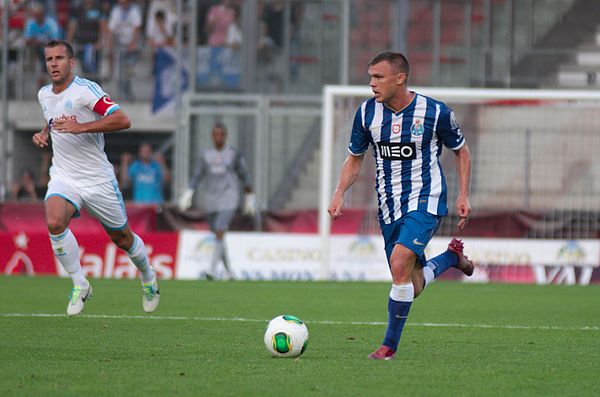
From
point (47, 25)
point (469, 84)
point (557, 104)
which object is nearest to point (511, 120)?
point (557, 104)

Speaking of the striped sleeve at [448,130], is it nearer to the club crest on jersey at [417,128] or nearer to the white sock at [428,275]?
the club crest on jersey at [417,128]

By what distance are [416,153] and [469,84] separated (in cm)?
1295

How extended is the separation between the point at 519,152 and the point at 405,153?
36.0 feet

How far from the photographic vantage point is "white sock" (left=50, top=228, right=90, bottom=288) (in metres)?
10.7

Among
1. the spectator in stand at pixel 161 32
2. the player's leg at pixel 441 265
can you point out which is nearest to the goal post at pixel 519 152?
the spectator in stand at pixel 161 32

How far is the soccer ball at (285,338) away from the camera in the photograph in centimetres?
804

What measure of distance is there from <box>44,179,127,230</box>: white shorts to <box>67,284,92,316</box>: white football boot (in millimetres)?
666

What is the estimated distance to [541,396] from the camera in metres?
6.54

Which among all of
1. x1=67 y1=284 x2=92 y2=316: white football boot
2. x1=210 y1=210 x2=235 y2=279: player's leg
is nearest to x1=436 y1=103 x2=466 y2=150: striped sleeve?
x1=67 y1=284 x2=92 y2=316: white football boot

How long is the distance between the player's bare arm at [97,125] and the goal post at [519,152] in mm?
8498

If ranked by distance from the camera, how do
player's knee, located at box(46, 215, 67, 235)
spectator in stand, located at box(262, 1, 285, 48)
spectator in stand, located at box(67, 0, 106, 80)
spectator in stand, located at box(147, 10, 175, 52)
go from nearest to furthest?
player's knee, located at box(46, 215, 67, 235), spectator in stand, located at box(262, 1, 285, 48), spectator in stand, located at box(67, 0, 106, 80), spectator in stand, located at box(147, 10, 175, 52)

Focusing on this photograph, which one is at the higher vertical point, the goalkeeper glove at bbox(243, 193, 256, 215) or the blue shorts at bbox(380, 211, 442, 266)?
the blue shorts at bbox(380, 211, 442, 266)

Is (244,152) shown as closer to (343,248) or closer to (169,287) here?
(343,248)

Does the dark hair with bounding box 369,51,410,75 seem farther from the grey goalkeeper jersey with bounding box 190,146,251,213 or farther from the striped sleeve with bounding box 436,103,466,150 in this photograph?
the grey goalkeeper jersey with bounding box 190,146,251,213
